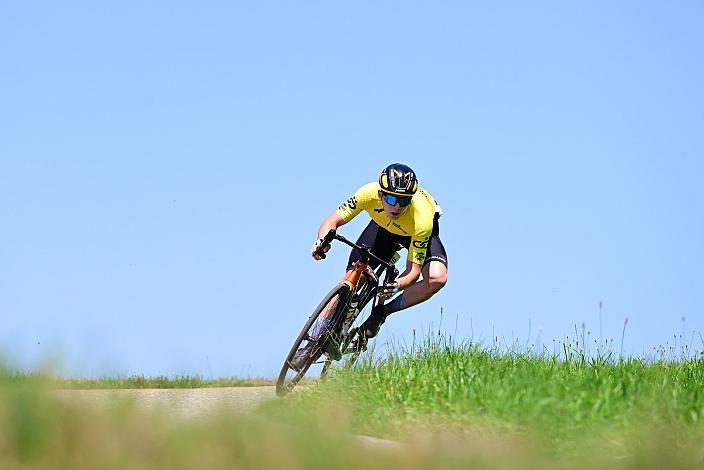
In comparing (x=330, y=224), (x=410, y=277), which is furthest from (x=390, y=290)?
(x=330, y=224)

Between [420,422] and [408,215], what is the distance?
138 inches

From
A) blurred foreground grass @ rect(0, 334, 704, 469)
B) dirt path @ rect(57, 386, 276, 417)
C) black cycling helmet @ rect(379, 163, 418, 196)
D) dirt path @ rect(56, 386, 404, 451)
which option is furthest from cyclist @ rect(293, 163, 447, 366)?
dirt path @ rect(56, 386, 404, 451)

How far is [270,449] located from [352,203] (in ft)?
20.4

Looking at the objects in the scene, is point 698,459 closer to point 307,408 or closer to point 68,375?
point 307,408

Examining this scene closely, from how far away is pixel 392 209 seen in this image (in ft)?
37.7

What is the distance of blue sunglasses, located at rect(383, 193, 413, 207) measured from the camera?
448 inches

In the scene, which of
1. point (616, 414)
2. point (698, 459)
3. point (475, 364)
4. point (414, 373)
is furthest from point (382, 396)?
point (698, 459)

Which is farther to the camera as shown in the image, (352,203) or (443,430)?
(352,203)

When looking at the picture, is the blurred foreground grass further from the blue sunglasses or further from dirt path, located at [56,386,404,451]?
the blue sunglasses

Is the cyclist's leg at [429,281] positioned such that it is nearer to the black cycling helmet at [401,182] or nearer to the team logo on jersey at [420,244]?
the team logo on jersey at [420,244]

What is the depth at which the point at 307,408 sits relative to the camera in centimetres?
974

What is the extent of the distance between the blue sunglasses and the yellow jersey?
241 millimetres

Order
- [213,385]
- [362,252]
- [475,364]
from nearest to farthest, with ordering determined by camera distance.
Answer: [475,364], [362,252], [213,385]

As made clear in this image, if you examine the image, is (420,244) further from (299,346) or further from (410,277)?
(299,346)
